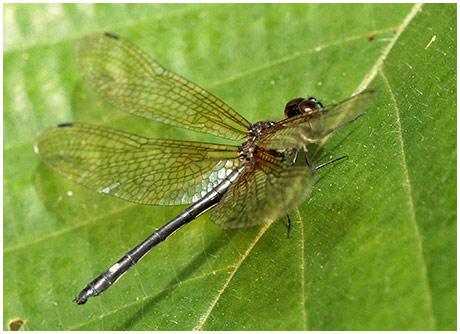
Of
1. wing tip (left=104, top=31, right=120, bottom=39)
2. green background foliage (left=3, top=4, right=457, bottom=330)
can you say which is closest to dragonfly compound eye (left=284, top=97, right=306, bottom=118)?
green background foliage (left=3, top=4, right=457, bottom=330)

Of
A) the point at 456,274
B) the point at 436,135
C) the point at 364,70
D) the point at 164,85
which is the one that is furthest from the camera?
the point at 164,85

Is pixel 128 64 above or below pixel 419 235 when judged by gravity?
above

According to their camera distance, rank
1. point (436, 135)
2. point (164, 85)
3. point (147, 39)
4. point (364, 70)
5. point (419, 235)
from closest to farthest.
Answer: point (419, 235) → point (436, 135) → point (364, 70) → point (164, 85) → point (147, 39)

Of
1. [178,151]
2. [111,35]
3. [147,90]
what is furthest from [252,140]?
[111,35]

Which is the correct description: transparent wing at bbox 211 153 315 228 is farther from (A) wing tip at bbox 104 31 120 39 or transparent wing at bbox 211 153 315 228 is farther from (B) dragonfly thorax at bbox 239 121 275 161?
(A) wing tip at bbox 104 31 120 39

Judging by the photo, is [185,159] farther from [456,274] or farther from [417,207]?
[456,274]

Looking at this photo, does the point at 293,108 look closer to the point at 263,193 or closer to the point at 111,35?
the point at 263,193

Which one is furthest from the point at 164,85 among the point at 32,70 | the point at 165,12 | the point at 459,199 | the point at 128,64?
the point at 459,199

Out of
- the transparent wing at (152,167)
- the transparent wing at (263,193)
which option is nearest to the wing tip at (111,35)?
the transparent wing at (152,167)

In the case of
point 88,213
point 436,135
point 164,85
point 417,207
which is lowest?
point 88,213
